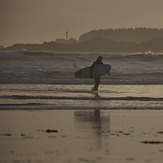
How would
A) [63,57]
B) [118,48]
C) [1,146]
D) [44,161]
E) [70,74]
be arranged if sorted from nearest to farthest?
[44,161]
[1,146]
[70,74]
[63,57]
[118,48]

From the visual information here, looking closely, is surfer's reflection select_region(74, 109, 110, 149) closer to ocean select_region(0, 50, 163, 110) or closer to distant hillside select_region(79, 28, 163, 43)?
ocean select_region(0, 50, 163, 110)

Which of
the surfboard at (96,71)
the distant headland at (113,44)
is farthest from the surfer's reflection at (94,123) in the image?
the distant headland at (113,44)

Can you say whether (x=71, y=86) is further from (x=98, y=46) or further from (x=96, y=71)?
(x=98, y=46)

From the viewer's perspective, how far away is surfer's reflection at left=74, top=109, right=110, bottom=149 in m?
14.3

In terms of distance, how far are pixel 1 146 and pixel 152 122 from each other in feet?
16.8

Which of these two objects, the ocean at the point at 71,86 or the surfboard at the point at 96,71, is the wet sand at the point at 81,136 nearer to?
the ocean at the point at 71,86

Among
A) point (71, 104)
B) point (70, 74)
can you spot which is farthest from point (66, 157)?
point (70, 74)

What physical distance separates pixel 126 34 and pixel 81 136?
124m

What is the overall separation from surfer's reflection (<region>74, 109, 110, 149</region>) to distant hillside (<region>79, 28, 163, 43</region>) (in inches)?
4365

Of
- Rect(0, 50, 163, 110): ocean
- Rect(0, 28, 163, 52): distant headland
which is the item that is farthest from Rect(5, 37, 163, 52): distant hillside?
Rect(0, 50, 163, 110): ocean

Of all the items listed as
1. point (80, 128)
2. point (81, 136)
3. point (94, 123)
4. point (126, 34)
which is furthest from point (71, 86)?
point (126, 34)

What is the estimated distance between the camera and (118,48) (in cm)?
11206

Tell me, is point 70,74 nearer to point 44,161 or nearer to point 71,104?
point 71,104

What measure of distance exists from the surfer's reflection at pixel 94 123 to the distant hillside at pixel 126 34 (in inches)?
4365
